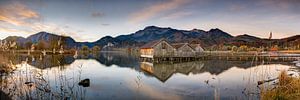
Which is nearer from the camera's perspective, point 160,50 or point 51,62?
point 51,62

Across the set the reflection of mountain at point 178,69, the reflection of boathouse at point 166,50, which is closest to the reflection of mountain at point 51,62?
the reflection of mountain at point 178,69

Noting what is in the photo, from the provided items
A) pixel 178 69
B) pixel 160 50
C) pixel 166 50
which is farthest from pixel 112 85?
pixel 166 50

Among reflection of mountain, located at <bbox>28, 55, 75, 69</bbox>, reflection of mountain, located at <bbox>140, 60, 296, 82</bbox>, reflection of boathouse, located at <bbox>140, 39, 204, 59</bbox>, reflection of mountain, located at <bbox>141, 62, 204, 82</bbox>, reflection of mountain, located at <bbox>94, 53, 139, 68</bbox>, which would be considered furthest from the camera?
reflection of boathouse, located at <bbox>140, 39, 204, 59</bbox>

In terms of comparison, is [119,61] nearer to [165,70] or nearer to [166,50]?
[166,50]

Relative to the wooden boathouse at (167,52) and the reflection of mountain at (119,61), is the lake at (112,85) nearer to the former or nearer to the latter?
the reflection of mountain at (119,61)

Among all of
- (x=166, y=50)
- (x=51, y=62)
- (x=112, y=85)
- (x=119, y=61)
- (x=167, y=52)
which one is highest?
(x=166, y=50)

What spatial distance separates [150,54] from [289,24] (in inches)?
742

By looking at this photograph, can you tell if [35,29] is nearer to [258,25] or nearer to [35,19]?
[35,19]

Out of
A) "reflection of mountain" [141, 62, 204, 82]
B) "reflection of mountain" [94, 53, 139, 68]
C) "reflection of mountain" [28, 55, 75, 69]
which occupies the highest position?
"reflection of mountain" [28, 55, 75, 69]

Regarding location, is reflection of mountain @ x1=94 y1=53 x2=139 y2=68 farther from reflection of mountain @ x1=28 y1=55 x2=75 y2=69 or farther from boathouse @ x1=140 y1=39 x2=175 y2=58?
reflection of mountain @ x1=28 y1=55 x2=75 y2=69

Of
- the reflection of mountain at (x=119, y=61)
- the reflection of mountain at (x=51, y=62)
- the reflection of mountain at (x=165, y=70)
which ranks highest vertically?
the reflection of mountain at (x=51, y=62)

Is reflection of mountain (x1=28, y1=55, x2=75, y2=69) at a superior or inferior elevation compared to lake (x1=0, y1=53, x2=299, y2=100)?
superior

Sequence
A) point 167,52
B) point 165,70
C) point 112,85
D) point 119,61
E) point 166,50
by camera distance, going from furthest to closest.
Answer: point 119,61 < point 166,50 < point 167,52 < point 165,70 < point 112,85

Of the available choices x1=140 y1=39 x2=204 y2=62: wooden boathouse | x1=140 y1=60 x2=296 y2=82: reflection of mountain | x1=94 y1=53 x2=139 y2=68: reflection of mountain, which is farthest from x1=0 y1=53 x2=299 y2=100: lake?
x1=140 y1=39 x2=204 y2=62: wooden boathouse
